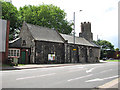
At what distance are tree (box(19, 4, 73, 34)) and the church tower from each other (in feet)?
21.7

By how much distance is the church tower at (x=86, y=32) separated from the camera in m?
49.2

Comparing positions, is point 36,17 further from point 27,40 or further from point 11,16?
point 27,40

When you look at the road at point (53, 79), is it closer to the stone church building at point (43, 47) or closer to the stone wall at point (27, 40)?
the stone church building at point (43, 47)

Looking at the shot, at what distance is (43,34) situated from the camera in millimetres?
31531

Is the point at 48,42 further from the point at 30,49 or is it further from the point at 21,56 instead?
the point at 21,56

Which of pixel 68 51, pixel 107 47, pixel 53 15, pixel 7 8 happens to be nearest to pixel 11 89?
pixel 68 51

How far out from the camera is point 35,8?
4506 centimetres

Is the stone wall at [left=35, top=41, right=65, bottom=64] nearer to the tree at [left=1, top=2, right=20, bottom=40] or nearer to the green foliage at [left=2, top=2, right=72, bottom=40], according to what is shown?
the green foliage at [left=2, top=2, right=72, bottom=40]

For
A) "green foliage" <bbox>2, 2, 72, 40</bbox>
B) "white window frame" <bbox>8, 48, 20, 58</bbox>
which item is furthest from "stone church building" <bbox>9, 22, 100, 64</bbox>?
"green foliage" <bbox>2, 2, 72, 40</bbox>

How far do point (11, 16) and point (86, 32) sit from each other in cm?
2676

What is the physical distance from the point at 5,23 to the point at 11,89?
1823 cm

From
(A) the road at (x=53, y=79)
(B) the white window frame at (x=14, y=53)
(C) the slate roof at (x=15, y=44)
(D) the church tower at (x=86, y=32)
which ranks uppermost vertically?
(D) the church tower at (x=86, y=32)

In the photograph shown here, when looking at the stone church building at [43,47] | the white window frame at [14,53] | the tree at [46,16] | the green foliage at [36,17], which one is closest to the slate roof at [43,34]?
the stone church building at [43,47]

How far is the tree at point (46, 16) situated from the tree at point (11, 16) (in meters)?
3.51
